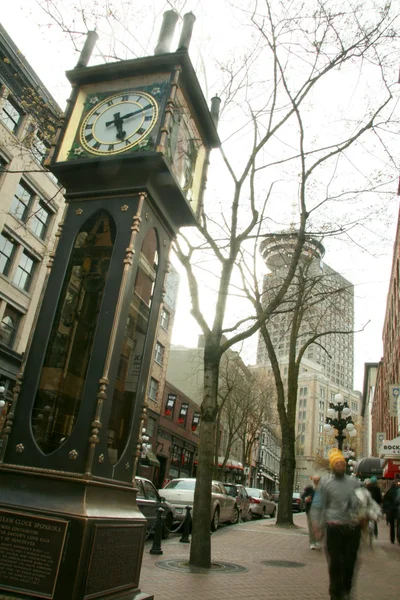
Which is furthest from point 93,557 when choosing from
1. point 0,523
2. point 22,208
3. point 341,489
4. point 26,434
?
point 22,208

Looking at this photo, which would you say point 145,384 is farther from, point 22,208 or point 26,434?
point 22,208

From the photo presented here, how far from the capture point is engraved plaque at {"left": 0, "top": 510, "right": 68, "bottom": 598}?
11.7ft

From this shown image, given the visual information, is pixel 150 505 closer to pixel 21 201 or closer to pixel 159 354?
pixel 21 201

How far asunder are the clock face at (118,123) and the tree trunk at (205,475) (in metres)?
5.65

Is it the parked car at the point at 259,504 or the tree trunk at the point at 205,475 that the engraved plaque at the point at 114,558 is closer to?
the tree trunk at the point at 205,475

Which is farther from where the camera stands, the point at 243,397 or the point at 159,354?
the point at 159,354

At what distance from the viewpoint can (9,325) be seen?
23.9 meters

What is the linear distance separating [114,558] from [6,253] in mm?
21972

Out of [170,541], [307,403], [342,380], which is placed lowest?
[170,541]

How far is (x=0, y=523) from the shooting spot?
3777mm

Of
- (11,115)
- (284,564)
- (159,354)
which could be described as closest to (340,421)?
(284,564)

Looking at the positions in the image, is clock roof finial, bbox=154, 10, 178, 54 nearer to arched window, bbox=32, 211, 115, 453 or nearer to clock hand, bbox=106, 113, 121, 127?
clock hand, bbox=106, 113, 121, 127

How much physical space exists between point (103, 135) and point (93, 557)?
4.11 meters

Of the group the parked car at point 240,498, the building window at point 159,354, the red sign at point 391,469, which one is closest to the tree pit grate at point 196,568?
the parked car at point 240,498
